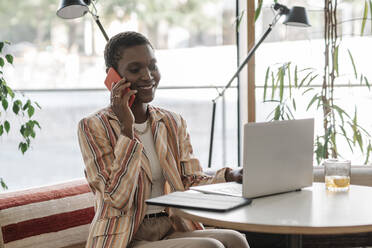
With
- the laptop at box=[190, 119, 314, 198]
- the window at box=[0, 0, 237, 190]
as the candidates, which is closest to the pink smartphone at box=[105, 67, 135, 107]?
the laptop at box=[190, 119, 314, 198]

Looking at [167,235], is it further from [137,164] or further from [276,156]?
[276,156]

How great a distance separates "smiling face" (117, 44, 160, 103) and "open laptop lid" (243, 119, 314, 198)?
1.78 ft

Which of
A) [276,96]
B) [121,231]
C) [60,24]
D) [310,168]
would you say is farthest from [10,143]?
[310,168]

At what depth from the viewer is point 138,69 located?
6.16 feet

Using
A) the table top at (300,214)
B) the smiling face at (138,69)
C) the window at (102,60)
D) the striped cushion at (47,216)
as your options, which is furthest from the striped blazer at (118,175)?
the window at (102,60)

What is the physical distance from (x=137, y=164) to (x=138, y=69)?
14.2 inches

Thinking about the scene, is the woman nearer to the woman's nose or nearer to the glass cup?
the woman's nose

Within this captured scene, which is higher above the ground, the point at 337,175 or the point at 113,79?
the point at 113,79

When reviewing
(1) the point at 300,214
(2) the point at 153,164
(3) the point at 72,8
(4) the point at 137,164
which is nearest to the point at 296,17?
(3) the point at 72,8

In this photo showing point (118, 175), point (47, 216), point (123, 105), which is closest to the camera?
point (118, 175)

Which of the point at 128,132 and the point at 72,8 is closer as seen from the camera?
the point at 128,132

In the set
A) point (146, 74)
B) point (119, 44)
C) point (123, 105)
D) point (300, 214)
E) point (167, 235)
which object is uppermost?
point (119, 44)

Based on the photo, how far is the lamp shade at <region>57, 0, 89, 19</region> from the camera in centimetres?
223

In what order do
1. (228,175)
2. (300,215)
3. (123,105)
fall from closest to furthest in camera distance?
(300,215) < (123,105) < (228,175)
